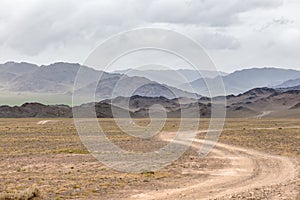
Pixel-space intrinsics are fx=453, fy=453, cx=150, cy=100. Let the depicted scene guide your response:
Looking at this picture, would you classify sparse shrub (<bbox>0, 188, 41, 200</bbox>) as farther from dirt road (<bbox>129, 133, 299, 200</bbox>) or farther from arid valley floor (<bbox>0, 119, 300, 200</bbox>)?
dirt road (<bbox>129, 133, 299, 200</bbox>)

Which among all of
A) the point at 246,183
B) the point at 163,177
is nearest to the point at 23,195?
the point at 163,177

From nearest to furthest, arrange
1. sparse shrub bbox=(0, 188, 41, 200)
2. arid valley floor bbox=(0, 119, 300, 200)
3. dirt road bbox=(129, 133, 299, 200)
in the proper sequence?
dirt road bbox=(129, 133, 299, 200) < sparse shrub bbox=(0, 188, 41, 200) < arid valley floor bbox=(0, 119, 300, 200)

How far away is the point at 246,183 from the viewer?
22.4 meters

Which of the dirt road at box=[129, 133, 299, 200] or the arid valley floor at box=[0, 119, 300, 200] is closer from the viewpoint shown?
the dirt road at box=[129, 133, 299, 200]

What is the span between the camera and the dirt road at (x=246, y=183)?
18.6m

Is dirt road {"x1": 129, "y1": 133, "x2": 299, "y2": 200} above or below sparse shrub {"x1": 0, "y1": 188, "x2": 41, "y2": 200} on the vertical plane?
below

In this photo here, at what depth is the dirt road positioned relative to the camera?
18566 millimetres

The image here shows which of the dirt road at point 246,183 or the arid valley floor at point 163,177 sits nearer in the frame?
the dirt road at point 246,183

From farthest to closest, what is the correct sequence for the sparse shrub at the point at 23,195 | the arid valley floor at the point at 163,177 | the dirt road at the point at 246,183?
the arid valley floor at the point at 163,177
the sparse shrub at the point at 23,195
the dirt road at the point at 246,183

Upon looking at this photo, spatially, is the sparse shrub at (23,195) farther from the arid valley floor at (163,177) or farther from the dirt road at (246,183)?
the dirt road at (246,183)

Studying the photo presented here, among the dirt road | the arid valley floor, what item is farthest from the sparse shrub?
the dirt road

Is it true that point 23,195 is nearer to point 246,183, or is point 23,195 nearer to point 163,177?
point 163,177

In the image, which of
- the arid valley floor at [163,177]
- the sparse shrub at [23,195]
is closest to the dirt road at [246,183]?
the arid valley floor at [163,177]

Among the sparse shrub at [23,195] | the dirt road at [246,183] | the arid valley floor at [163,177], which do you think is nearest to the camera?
the dirt road at [246,183]
